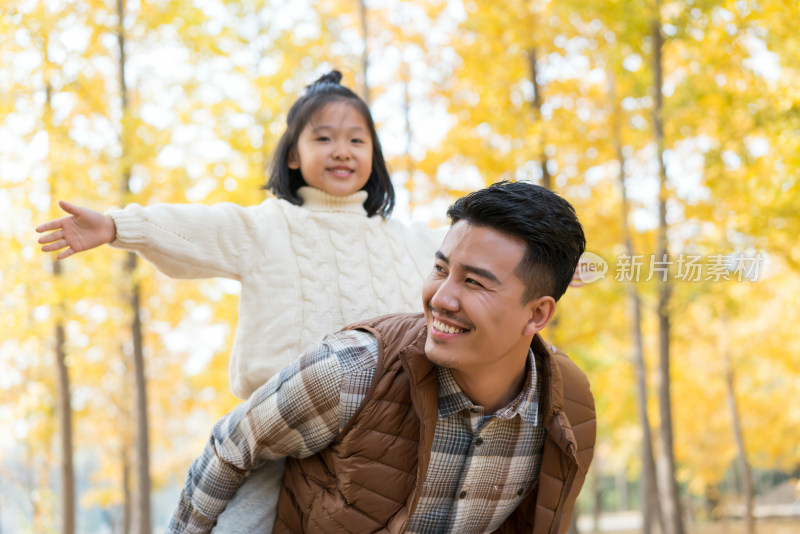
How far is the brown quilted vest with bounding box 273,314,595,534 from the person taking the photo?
1727 millimetres

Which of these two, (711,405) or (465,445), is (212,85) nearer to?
(465,445)

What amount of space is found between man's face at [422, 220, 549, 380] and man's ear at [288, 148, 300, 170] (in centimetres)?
114

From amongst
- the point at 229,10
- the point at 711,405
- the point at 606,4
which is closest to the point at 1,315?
the point at 229,10

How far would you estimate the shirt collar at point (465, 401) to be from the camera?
5.80 feet

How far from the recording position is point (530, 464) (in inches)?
74.0

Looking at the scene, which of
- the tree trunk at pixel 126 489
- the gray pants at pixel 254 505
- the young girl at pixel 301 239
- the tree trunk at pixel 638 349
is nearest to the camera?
the gray pants at pixel 254 505

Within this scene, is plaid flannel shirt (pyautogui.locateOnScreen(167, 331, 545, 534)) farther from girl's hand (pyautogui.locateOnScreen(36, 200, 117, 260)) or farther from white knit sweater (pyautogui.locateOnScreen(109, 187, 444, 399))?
girl's hand (pyautogui.locateOnScreen(36, 200, 117, 260))

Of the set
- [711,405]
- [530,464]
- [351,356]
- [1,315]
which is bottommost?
[711,405]

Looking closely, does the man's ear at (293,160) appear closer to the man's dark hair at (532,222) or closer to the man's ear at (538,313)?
the man's dark hair at (532,222)

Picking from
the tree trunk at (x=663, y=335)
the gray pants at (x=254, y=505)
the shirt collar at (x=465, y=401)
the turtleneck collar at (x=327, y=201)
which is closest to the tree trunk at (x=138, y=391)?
the tree trunk at (x=663, y=335)


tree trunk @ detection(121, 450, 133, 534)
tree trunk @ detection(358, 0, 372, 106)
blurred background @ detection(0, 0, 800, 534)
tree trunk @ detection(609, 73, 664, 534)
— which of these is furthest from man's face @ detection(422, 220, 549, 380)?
tree trunk @ detection(121, 450, 133, 534)

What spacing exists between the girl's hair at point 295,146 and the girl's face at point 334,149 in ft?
0.11

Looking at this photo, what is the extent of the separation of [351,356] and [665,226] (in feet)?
18.9

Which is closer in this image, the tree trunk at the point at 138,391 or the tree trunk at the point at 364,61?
the tree trunk at the point at 138,391
